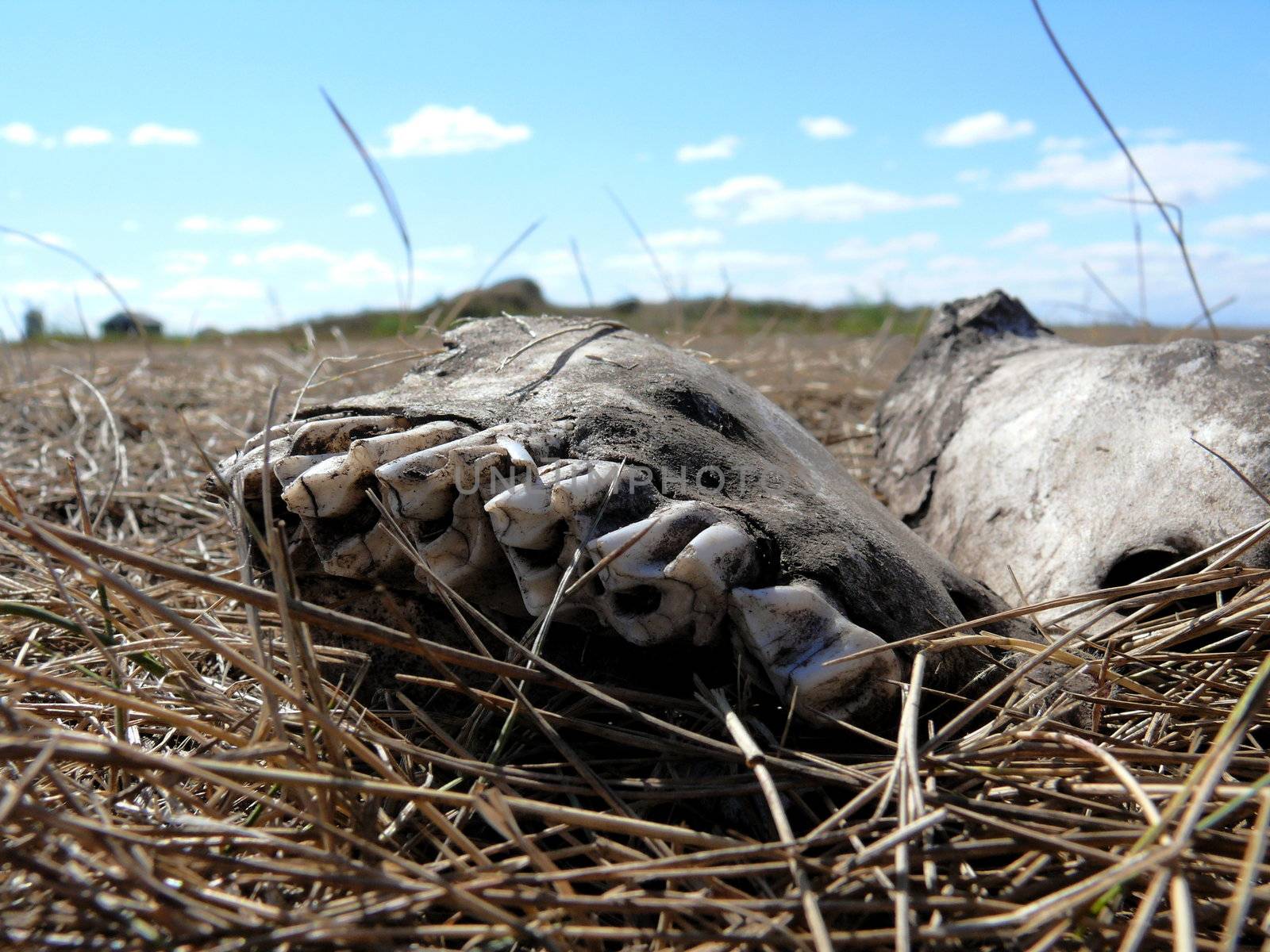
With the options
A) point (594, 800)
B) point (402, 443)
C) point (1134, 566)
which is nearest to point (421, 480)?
point (402, 443)

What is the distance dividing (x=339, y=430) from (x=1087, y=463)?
1.55m

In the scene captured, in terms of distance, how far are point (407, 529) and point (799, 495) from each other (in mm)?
637

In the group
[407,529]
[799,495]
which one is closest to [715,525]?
[799,495]

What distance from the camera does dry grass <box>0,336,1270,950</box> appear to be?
979 millimetres

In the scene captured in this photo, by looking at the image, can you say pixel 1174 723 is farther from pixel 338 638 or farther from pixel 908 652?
pixel 338 638

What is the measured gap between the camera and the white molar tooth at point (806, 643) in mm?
1304

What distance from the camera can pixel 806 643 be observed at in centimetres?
132

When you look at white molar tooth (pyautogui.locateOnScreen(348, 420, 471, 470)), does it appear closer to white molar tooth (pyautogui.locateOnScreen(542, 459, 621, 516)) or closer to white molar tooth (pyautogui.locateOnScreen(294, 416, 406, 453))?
white molar tooth (pyautogui.locateOnScreen(294, 416, 406, 453))

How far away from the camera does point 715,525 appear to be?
51.9 inches

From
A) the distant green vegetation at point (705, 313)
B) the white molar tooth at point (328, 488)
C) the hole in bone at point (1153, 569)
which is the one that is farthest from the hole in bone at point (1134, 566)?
the distant green vegetation at point (705, 313)

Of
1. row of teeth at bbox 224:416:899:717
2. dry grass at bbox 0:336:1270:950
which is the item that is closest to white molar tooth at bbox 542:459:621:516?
row of teeth at bbox 224:416:899:717

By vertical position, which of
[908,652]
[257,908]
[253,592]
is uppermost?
[253,592]

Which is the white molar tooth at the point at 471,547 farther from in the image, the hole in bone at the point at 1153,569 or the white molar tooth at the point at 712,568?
the hole in bone at the point at 1153,569

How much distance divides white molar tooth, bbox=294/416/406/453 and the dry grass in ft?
0.90
